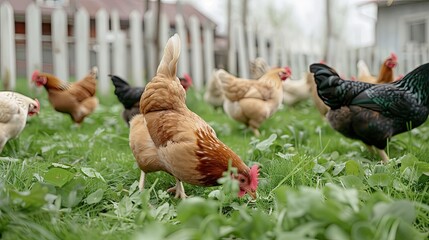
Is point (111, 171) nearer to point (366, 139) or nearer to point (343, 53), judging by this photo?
point (366, 139)

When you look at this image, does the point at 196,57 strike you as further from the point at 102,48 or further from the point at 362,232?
the point at 362,232

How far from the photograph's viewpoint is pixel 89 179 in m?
2.34

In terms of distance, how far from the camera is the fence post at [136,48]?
815 cm

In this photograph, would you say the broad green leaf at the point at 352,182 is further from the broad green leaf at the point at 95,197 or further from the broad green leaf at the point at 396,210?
the broad green leaf at the point at 95,197

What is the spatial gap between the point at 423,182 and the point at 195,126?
1.20 m

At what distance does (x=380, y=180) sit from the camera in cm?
219

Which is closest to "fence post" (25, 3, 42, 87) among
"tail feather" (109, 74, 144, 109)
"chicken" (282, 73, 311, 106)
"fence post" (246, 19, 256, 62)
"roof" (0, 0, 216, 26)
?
"tail feather" (109, 74, 144, 109)

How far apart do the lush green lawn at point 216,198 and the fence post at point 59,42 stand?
3650 millimetres

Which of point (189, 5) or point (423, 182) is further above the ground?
point (189, 5)

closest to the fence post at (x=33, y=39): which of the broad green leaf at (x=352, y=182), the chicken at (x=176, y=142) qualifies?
the chicken at (x=176, y=142)

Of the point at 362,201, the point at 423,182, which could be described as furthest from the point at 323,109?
the point at 362,201

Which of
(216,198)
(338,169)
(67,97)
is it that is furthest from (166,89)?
(67,97)

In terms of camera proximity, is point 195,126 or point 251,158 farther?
point 251,158

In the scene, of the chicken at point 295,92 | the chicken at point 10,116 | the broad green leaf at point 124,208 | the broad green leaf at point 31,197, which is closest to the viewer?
the broad green leaf at point 31,197
